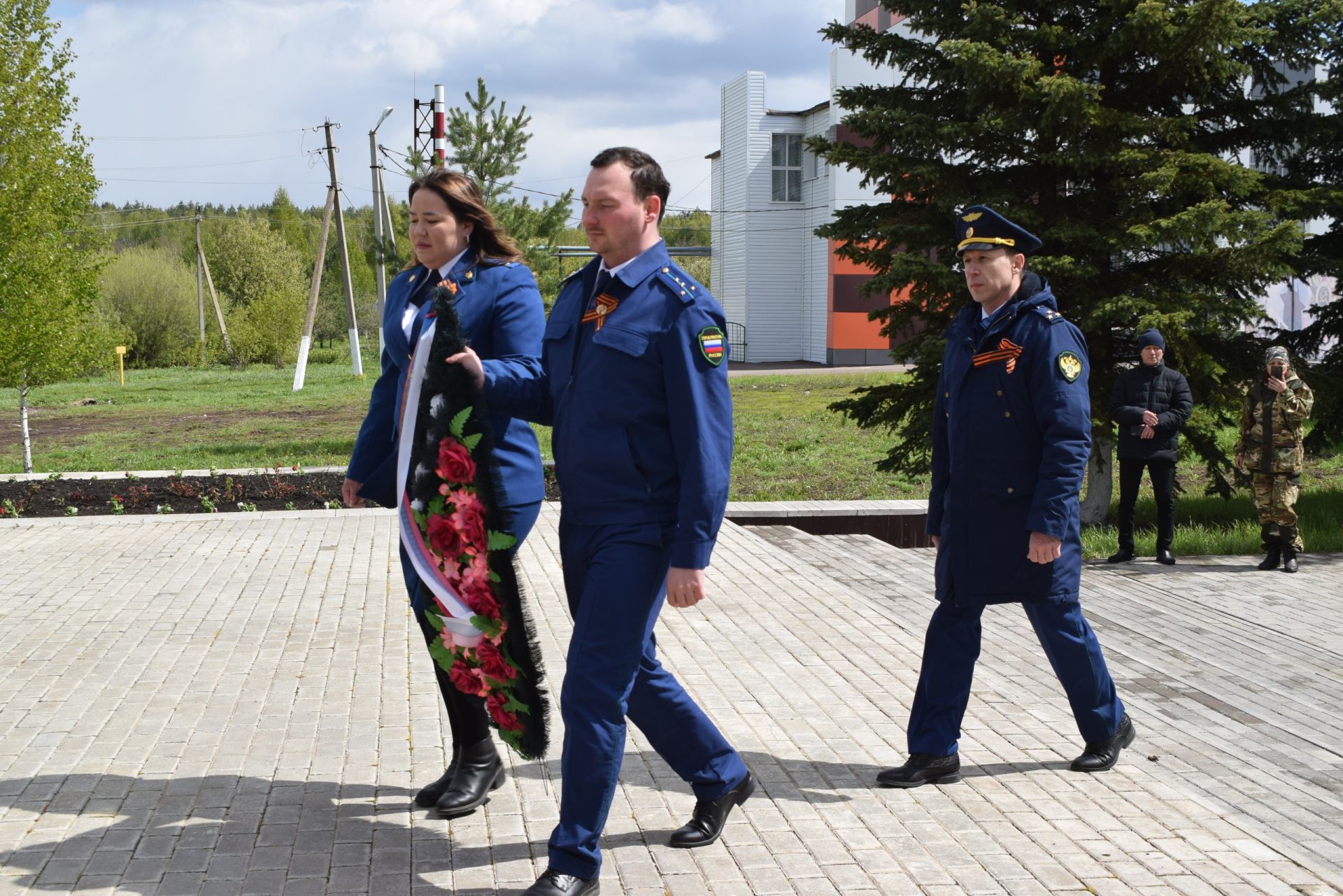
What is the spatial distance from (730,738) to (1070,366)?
1.93 m

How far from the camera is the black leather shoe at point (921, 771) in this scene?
174 inches

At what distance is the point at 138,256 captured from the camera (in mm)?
63500

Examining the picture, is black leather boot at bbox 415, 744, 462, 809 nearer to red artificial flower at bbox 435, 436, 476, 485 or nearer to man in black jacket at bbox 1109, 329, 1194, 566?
red artificial flower at bbox 435, 436, 476, 485

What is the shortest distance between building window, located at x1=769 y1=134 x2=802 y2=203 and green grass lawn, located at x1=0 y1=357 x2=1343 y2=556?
1053 cm

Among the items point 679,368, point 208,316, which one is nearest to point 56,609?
point 679,368

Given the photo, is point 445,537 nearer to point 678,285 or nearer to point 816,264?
point 678,285

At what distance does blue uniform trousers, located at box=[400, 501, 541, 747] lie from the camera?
12.9 ft

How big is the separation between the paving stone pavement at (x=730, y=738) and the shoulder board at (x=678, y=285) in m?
1.65

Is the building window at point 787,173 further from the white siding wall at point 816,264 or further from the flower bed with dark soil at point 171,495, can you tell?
the flower bed with dark soil at point 171,495

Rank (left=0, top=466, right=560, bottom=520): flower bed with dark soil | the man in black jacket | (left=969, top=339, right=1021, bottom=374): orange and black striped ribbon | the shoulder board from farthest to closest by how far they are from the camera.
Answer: (left=0, top=466, right=560, bottom=520): flower bed with dark soil → the man in black jacket → (left=969, top=339, right=1021, bottom=374): orange and black striped ribbon → the shoulder board

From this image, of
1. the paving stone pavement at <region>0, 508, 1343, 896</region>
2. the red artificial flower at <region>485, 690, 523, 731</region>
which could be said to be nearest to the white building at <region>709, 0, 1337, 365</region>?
the paving stone pavement at <region>0, 508, 1343, 896</region>

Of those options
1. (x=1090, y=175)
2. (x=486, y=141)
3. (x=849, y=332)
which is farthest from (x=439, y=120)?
(x=849, y=332)

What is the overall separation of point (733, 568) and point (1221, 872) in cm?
523

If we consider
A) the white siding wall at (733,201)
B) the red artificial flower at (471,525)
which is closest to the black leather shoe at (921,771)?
the red artificial flower at (471,525)
